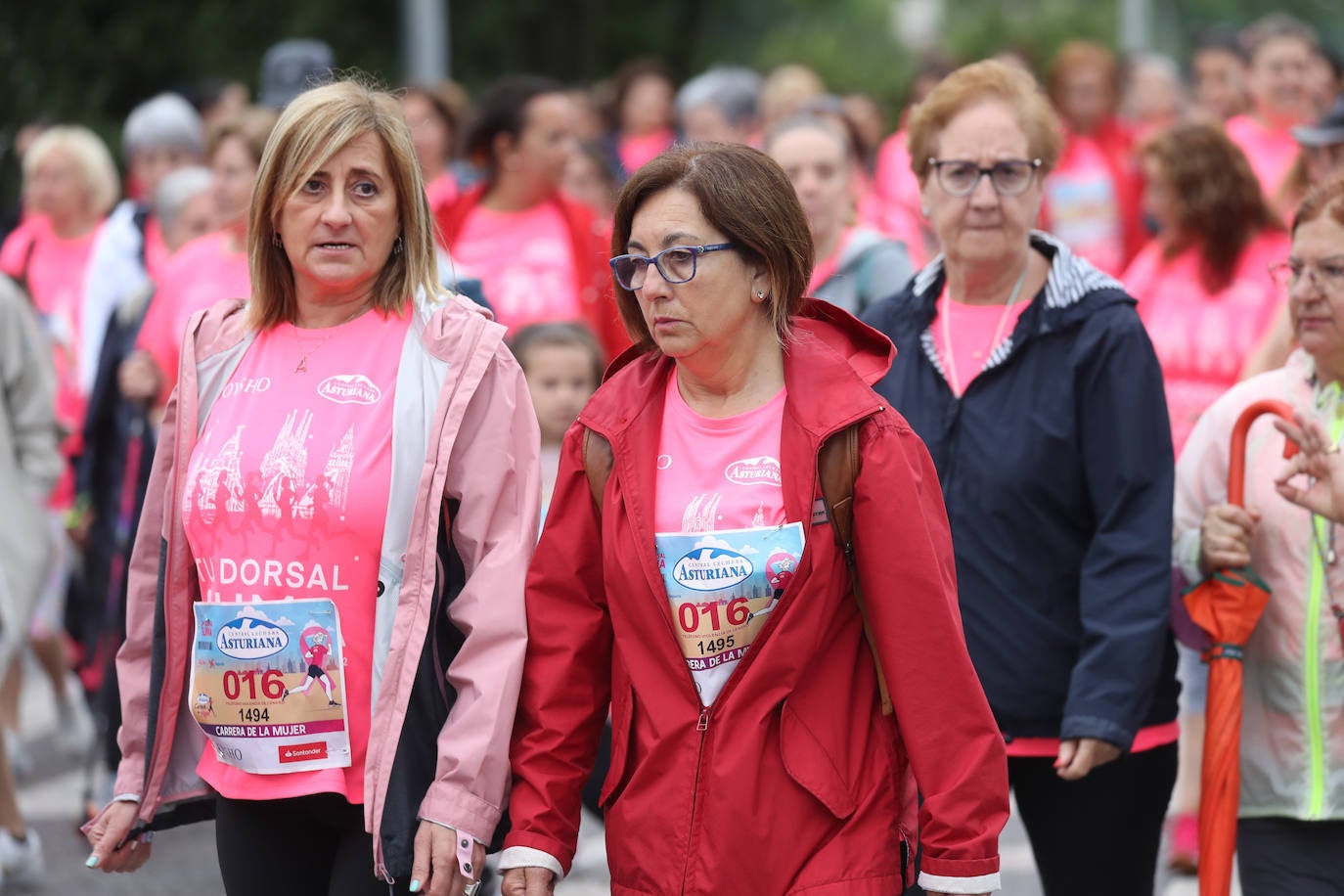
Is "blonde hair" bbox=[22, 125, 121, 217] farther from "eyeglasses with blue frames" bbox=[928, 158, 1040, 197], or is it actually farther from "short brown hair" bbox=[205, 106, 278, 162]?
"eyeglasses with blue frames" bbox=[928, 158, 1040, 197]

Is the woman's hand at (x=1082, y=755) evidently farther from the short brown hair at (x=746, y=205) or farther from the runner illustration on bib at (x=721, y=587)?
the short brown hair at (x=746, y=205)

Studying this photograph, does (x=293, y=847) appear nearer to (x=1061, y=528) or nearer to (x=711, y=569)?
(x=711, y=569)

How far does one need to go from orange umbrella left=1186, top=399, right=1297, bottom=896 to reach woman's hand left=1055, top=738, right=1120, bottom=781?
20 centimetres

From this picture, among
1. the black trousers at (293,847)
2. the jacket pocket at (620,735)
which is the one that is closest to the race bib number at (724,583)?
the jacket pocket at (620,735)

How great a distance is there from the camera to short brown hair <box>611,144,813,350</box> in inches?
132

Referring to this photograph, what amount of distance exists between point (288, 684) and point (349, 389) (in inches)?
22.8

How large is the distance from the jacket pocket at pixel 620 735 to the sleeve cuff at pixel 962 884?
58cm

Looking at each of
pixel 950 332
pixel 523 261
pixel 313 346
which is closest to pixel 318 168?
pixel 313 346

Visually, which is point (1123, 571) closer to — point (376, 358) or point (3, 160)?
point (376, 358)

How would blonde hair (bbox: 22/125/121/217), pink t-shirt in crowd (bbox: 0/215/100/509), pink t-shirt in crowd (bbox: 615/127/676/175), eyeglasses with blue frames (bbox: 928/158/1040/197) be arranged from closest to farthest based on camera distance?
eyeglasses with blue frames (bbox: 928/158/1040/197), pink t-shirt in crowd (bbox: 0/215/100/509), blonde hair (bbox: 22/125/121/217), pink t-shirt in crowd (bbox: 615/127/676/175)

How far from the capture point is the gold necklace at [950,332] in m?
4.23

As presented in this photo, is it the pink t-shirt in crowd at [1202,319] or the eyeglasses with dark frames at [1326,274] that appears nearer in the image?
the eyeglasses with dark frames at [1326,274]

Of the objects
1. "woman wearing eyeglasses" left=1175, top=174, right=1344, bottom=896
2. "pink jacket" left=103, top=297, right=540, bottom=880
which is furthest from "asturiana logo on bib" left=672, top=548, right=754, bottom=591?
"woman wearing eyeglasses" left=1175, top=174, right=1344, bottom=896

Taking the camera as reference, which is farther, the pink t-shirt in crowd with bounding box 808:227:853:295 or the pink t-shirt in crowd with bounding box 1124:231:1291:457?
the pink t-shirt in crowd with bounding box 1124:231:1291:457
